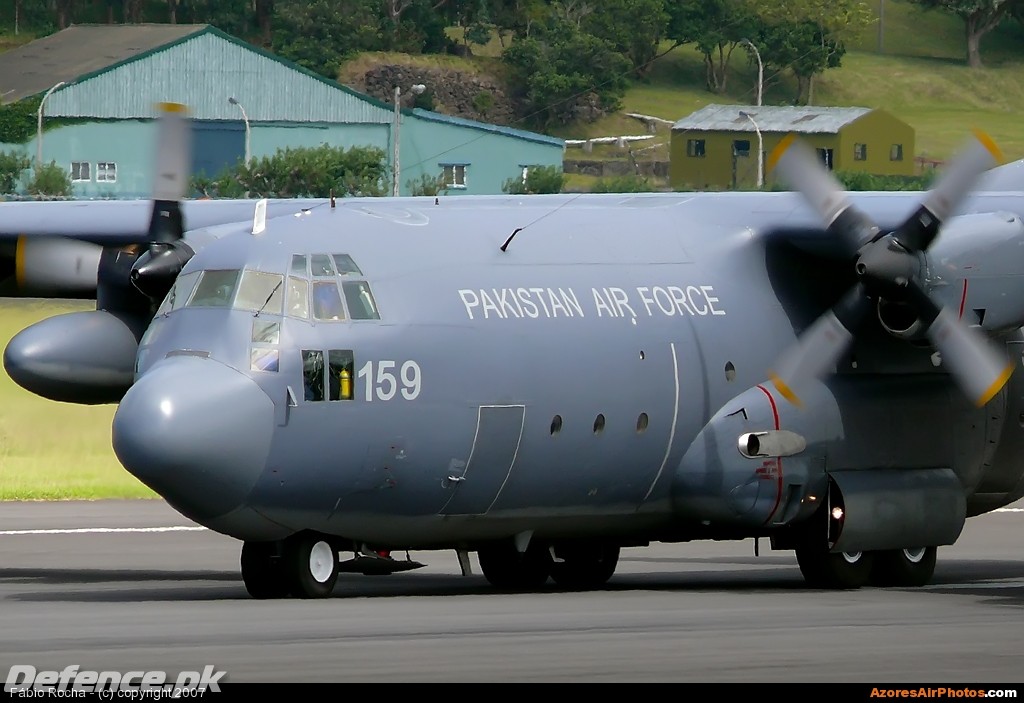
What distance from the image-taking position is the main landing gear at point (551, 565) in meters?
20.3

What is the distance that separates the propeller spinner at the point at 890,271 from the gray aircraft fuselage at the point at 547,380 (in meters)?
0.37

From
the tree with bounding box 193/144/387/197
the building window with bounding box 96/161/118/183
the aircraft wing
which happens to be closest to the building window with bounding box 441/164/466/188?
the building window with bounding box 96/161/118/183

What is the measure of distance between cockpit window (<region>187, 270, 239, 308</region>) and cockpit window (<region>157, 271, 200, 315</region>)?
99mm

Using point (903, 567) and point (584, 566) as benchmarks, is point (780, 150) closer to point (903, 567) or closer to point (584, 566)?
point (903, 567)

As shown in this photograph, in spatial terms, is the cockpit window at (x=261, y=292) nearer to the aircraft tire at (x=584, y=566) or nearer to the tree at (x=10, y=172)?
the aircraft tire at (x=584, y=566)

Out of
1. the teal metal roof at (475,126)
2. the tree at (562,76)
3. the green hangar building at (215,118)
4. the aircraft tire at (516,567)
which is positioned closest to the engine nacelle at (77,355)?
the aircraft tire at (516,567)

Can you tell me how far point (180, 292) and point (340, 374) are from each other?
5.23 ft

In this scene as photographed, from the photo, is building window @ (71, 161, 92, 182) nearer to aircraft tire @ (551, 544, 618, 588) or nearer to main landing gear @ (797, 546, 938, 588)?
aircraft tire @ (551, 544, 618, 588)

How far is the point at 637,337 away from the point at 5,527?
12.0 meters

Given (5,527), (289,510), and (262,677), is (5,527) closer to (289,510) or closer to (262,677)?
(289,510)

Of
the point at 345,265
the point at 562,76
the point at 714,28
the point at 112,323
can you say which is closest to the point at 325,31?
the point at 562,76

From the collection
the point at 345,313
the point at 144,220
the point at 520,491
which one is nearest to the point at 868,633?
the point at 520,491

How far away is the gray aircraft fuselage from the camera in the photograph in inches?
677

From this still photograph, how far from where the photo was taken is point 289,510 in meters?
17.4
